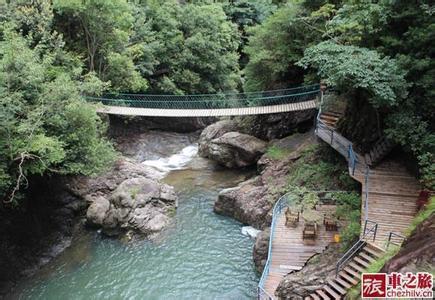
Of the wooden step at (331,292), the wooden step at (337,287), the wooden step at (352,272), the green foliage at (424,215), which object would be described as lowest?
the wooden step at (331,292)

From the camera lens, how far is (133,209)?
15.6 metres

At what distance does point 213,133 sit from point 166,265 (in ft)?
35.5

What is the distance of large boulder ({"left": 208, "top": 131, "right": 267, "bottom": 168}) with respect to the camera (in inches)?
778

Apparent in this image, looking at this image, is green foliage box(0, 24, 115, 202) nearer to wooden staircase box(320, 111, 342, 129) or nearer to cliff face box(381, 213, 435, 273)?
wooden staircase box(320, 111, 342, 129)

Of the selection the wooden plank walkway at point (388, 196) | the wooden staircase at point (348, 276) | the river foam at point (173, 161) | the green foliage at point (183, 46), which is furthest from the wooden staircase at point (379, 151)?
the green foliage at point (183, 46)

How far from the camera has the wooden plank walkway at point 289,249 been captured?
1103 cm

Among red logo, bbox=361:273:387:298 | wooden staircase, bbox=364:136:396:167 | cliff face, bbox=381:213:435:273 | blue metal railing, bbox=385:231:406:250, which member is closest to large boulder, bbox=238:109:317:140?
wooden staircase, bbox=364:136:396:167

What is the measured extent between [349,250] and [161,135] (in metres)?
17.1

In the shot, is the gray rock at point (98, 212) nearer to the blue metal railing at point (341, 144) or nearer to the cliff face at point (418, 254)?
the blue metal railing at point (341, 144)

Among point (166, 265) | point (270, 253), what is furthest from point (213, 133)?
point (270, 253)

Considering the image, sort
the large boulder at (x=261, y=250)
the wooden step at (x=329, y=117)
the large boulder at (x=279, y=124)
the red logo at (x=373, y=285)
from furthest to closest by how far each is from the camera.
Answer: the large boulder at (x=279, y=124)
the wooden step at (x=329, y=117)
the large boulder at (x=261, y=250)
the red logo at (x=373, y=285)

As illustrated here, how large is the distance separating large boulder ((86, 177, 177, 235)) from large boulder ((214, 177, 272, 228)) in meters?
2.33

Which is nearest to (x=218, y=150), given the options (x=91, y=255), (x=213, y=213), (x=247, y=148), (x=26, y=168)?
(x=247, y=148)

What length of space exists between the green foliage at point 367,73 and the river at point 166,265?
680 cm
